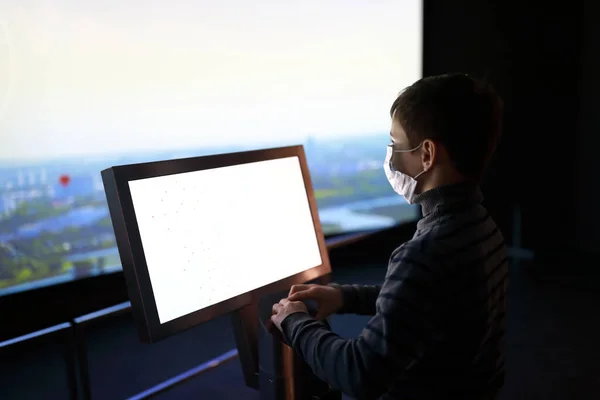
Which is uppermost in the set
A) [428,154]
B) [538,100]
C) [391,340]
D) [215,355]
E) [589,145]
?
[428,154]

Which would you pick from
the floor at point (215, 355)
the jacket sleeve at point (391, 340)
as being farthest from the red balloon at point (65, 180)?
the jacket sleeve at point (391, 340)

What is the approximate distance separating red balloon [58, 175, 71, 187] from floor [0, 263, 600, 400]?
0.77 metres

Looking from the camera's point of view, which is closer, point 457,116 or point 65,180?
point 457,116

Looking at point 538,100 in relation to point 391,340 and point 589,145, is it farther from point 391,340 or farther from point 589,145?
point 391,340

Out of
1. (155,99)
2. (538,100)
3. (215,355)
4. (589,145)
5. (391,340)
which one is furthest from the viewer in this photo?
(589,145)

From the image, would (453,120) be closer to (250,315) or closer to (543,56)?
(250,315)

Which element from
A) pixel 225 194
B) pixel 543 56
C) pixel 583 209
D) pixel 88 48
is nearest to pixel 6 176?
pixel 88 48

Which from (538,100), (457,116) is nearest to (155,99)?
(457,116)

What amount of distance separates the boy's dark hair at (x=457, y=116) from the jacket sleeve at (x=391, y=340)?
205mm

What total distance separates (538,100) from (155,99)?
2.66m

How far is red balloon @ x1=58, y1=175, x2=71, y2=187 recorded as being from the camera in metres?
1.78

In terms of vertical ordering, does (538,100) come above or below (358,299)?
above

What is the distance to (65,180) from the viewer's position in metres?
1.79

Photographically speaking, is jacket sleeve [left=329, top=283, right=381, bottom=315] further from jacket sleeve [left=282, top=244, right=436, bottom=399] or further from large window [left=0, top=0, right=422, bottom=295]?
large window [left=0, top=0, right=422, bottom=295]
